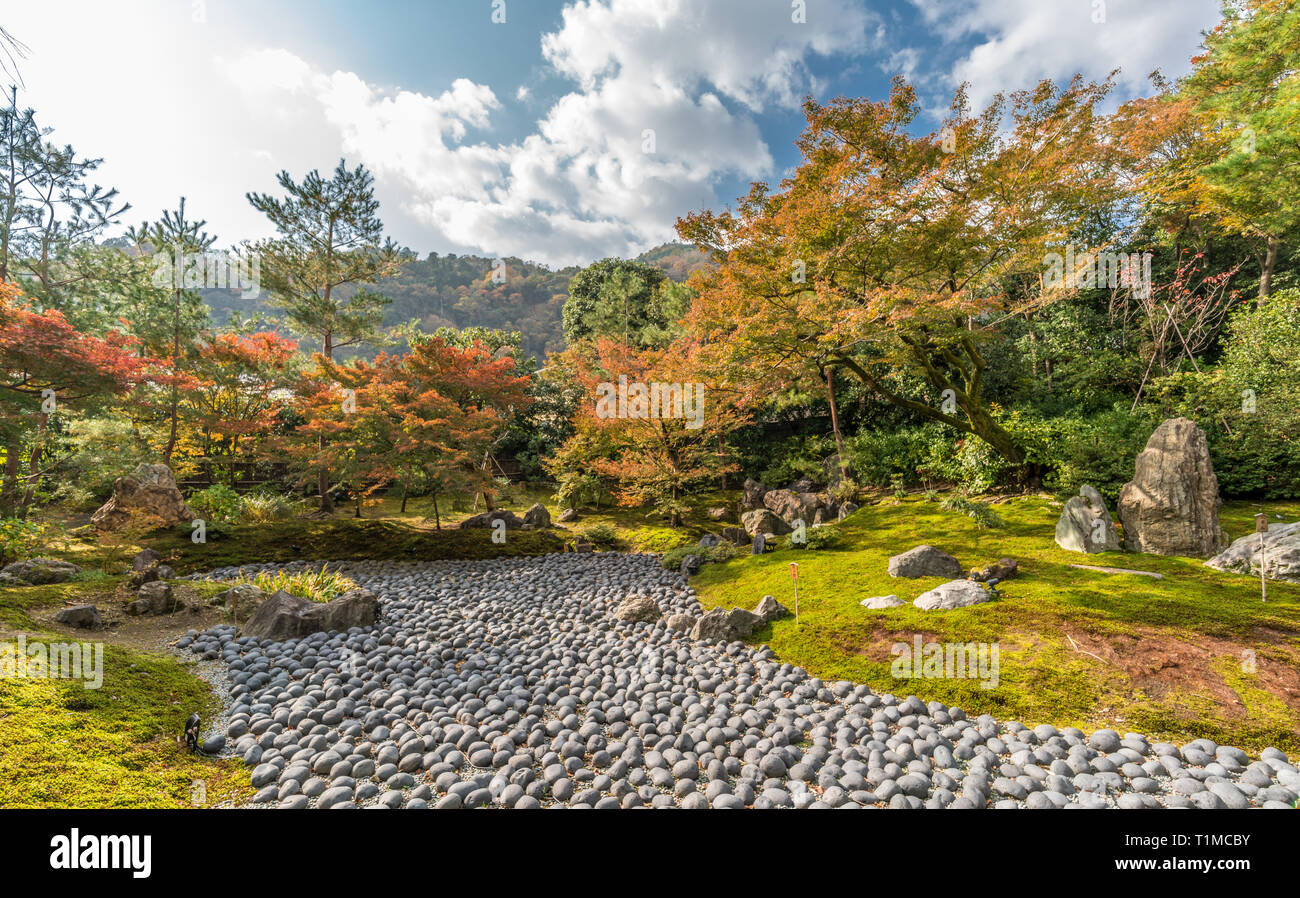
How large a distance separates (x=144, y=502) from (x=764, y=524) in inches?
472

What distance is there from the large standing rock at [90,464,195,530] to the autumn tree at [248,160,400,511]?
2838 millimetres

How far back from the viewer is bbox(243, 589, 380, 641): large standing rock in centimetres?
474

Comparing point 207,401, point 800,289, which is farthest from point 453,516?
point 800,289

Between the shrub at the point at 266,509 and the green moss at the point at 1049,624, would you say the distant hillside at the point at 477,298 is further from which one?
the green moss at the point at 1049,624

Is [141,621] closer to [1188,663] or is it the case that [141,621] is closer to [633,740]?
[633,740]

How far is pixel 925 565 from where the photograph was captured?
5789 millimetres

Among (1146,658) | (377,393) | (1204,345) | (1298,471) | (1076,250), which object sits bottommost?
(1146,658)

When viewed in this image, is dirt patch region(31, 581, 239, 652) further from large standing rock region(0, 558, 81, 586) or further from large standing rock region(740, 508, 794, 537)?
large standing rock region(740, 508, 794, 537)

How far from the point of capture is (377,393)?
9.03m

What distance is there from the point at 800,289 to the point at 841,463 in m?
5.36

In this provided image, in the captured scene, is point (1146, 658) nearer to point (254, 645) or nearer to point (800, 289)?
point (800, 289)

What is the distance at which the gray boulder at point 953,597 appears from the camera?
480cm

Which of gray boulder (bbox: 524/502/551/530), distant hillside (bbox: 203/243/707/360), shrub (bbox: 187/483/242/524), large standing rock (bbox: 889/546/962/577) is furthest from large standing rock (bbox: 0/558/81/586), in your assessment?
distant hillside (bbox: 203/243/707/360)

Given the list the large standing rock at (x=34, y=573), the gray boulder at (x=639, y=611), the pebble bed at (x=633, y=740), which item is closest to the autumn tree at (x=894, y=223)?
the gray boulder at (x=639, y=611)
